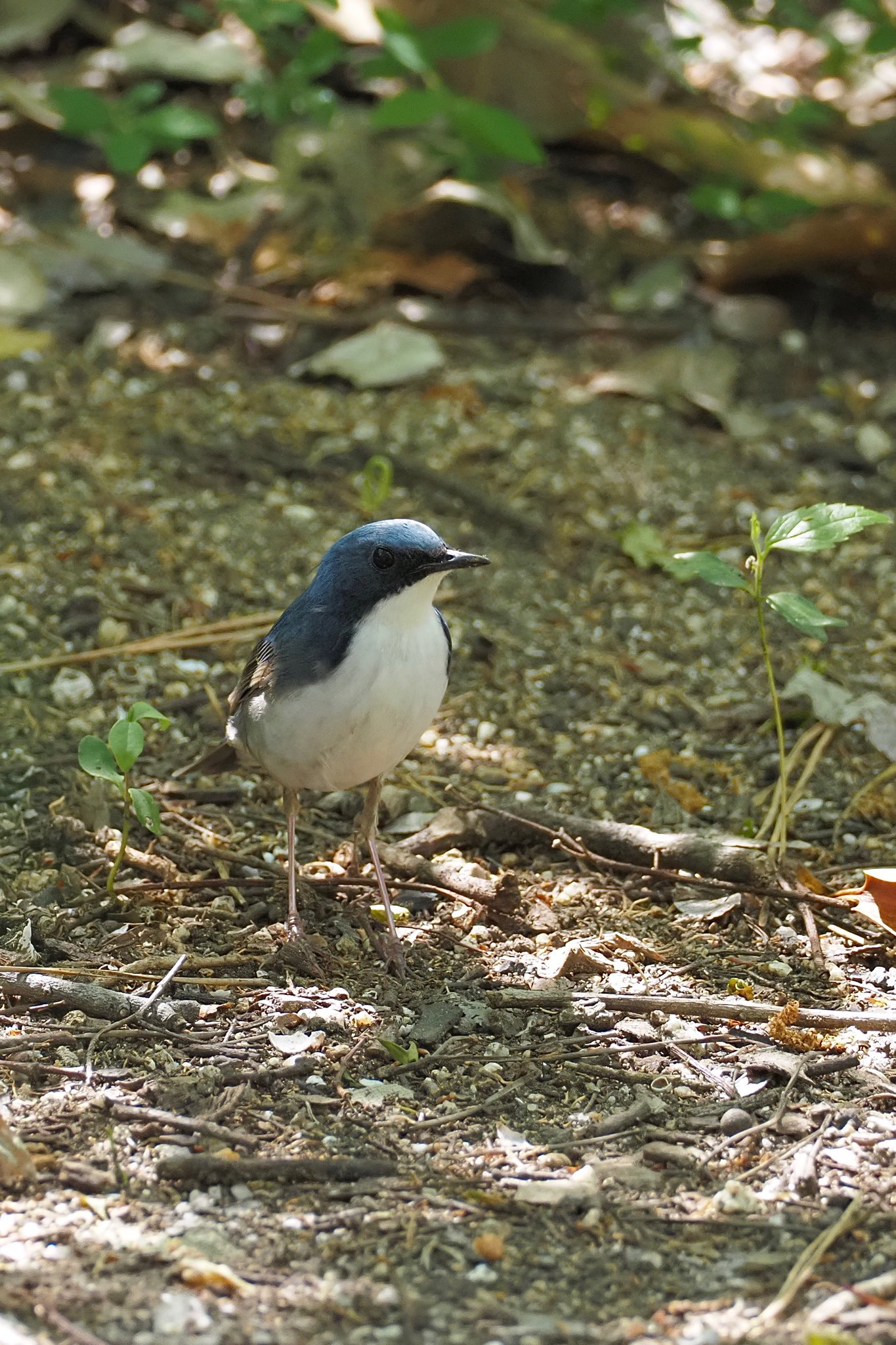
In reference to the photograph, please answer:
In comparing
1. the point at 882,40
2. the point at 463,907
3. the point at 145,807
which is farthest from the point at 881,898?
the point at 882,40

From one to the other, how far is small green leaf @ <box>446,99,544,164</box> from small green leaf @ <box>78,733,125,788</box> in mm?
3751

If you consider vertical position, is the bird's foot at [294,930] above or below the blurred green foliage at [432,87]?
below

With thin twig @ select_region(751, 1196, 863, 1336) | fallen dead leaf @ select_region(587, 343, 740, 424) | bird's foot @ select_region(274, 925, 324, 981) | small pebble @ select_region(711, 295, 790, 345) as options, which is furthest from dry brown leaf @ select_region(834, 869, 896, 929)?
small pebble @ select_region(711, 295, 790, 345)

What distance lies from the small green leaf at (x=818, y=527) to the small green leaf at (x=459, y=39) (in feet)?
12.2

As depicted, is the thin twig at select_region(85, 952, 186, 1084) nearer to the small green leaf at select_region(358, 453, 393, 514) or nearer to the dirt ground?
the dirt ground

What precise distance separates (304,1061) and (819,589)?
3259mm

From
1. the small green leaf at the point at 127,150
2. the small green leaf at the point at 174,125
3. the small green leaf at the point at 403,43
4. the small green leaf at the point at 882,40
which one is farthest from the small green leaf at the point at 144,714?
the small green leaf at the point at 882,40

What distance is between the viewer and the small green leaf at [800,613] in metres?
4.13

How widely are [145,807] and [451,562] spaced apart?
1.07 metres

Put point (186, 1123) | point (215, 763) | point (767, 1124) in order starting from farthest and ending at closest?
point (215, 763) < point (767, 1124) < point (186, 1123)

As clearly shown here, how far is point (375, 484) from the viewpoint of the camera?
622 cm

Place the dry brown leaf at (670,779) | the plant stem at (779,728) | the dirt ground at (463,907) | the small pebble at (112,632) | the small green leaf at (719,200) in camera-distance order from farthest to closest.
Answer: the small green leaf at (719,200) < the small pebble at (112,632) < the dry brown leaf at (670,779) < the plant stem at (779,728) < the dirt ground at (463,907)

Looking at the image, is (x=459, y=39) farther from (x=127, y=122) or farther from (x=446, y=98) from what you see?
(x=127, y=122)

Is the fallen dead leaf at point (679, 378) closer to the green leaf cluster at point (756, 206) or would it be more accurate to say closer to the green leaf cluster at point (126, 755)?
the green leaf cluster at point (756, 206)
